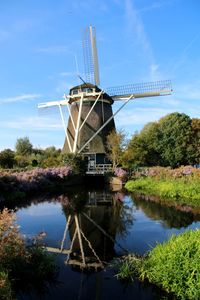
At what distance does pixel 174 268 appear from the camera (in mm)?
6039

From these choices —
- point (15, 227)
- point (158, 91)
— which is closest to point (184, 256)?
point (15, 227)

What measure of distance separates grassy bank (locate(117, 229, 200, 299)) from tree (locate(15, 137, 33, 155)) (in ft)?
162

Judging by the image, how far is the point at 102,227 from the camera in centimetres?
1176

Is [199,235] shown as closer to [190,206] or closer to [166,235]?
[166,235]

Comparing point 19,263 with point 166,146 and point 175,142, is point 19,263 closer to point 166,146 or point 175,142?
point 166,146

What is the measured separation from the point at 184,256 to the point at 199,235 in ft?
3.75

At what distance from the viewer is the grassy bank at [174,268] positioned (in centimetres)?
581

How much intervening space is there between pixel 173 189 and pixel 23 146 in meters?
40.2

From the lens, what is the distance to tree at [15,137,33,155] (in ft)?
180

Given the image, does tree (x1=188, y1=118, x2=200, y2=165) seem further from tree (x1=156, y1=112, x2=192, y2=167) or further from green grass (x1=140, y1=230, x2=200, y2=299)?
green grass (x1=140, y1=230, x2=200, y2=299)

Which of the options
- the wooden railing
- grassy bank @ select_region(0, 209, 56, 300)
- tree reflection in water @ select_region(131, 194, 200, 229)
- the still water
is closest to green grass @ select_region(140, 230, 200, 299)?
the still water

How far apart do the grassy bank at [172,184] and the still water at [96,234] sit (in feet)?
7.65

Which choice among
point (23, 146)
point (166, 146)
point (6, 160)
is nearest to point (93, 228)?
point (6, 160)

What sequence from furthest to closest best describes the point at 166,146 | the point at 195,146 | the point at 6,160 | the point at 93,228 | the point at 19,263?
1. the point at 195,146
2. the point at 166,146
3. the point at 6,160
4. the point at 93,228
5. the point at 19,263
